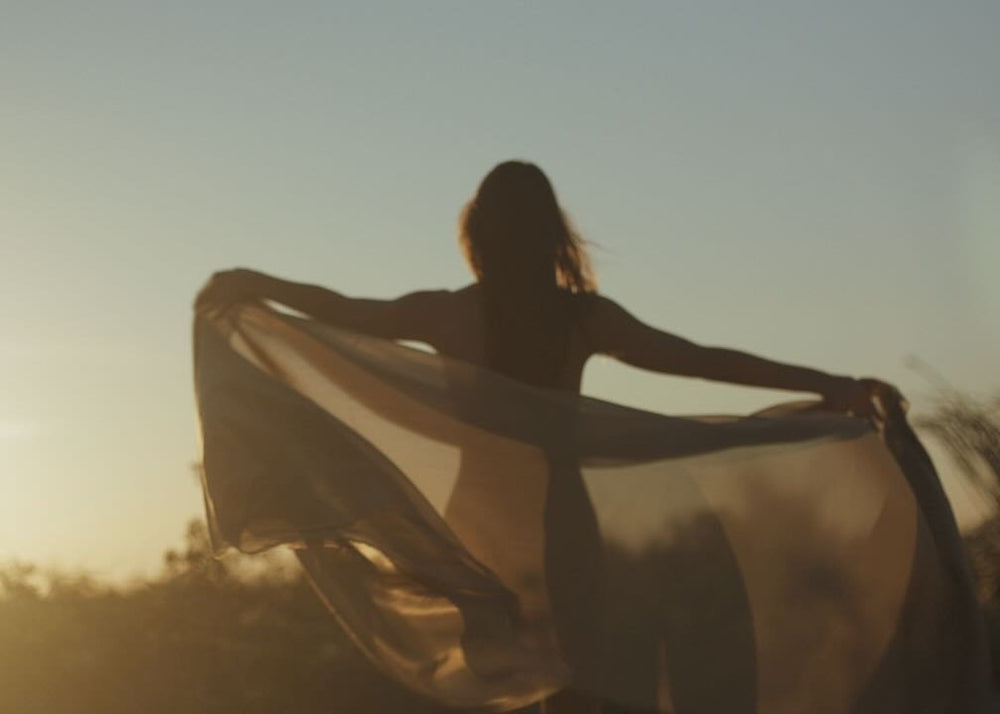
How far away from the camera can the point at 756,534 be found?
579 centimetres

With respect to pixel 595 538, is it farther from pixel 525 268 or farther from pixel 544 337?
pixel 525 268

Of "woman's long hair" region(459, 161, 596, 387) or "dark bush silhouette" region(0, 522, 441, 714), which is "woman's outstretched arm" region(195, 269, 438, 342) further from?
"dark bush silhouette" region(0, 522, 441, 714)

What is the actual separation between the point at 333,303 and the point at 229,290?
37 centimetres

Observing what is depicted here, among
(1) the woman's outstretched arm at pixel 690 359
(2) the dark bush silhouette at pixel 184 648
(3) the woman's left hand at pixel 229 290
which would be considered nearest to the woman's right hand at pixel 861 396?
(1) the woman's outstretched arm at pixel 690 359

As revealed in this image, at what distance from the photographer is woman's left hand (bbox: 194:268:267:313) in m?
5.90

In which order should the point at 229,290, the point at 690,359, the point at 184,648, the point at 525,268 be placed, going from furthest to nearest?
1. the point at 184,648
2. the point at 229,290
3. the point at 690,359
4. the point at 525,268

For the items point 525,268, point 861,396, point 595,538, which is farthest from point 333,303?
point 861,396

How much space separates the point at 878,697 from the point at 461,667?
4.15 ft

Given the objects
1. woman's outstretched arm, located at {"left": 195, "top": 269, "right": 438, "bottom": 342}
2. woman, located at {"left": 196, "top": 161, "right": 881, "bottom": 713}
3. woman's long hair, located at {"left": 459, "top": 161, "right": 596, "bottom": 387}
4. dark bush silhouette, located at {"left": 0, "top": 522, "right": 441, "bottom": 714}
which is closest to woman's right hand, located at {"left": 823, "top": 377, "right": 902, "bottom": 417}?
woman, located at {"left": 196, "top": 161, "right": 881, "bottom": 713}

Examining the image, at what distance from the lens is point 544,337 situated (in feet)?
18.1

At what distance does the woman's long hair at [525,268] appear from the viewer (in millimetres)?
5484

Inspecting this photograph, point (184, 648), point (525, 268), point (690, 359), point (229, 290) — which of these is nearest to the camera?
point (525, 268)

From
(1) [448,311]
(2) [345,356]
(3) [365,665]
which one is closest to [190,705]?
(3) [365,665]

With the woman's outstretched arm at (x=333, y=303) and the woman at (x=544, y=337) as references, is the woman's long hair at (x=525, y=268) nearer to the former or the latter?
the woman at (x=544, y=337)
